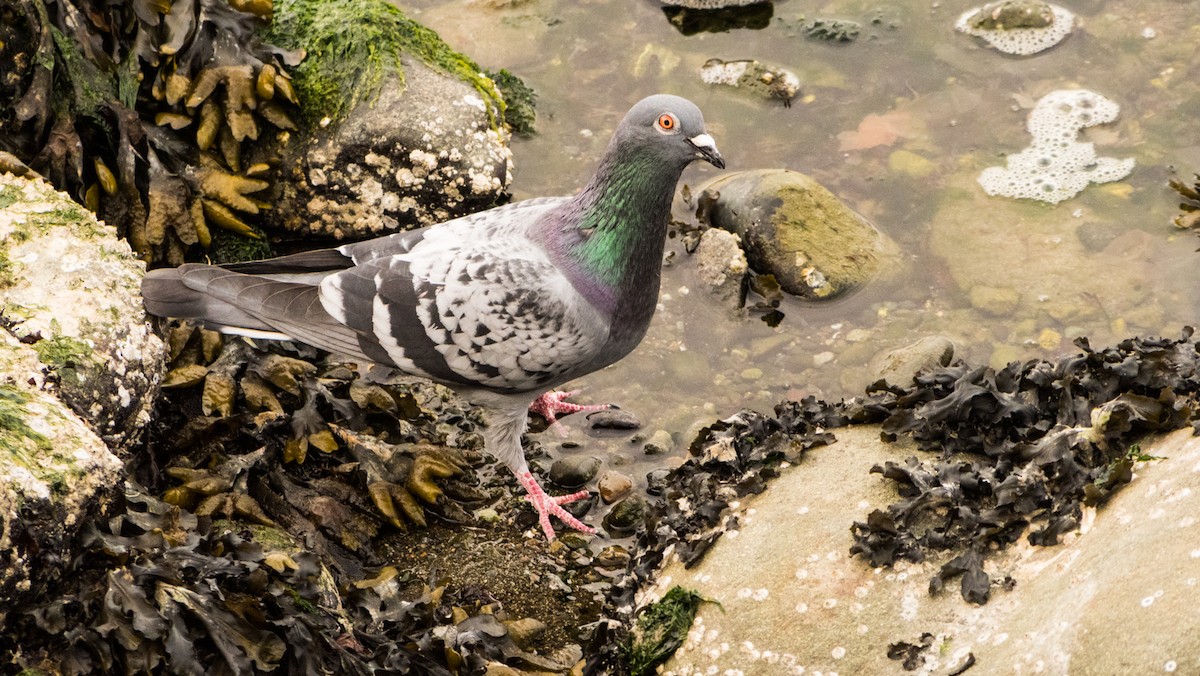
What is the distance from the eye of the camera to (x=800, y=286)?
21.0 ft

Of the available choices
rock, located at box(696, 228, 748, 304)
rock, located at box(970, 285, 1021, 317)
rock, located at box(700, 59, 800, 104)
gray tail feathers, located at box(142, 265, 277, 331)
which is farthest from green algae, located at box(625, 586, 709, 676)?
rock, located at box(700, 59, 800, 104)

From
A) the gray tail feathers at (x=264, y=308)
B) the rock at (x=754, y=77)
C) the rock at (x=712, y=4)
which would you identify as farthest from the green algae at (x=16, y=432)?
the rock at (x=712, y=4)

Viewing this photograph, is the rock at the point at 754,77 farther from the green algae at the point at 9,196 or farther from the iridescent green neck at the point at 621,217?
the green algae at the point at 9,196

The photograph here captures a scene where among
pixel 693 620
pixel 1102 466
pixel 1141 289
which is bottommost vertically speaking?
pixel 1141 289

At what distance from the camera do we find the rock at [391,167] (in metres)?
6.38

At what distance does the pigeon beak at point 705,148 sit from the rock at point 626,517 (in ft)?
5.67

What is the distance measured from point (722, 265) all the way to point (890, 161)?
1554 mm

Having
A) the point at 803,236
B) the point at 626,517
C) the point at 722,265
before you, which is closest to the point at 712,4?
the point at 803,236

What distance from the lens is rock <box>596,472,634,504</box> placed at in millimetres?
5543

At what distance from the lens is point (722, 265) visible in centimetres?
641

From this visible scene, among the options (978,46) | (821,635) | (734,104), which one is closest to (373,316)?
(821,635)

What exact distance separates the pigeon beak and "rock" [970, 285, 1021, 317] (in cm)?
236

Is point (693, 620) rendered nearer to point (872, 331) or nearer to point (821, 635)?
point (821, 635)

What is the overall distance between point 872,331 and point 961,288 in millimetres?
667
